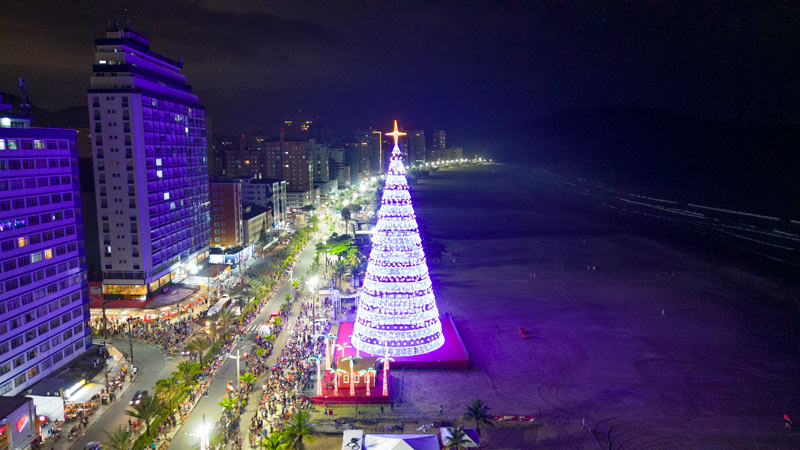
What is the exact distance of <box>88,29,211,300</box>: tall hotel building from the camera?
47219mm

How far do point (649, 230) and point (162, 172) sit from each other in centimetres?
8939

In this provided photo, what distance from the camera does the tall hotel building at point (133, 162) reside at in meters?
47.2

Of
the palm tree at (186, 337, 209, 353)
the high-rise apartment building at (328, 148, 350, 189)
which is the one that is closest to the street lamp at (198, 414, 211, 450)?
the palm tree at (186, 337, 209, 353)

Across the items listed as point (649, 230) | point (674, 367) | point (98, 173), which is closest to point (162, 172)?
point (98, 173)

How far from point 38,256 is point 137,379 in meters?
10.2

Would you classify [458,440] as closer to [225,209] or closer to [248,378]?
[248,378]

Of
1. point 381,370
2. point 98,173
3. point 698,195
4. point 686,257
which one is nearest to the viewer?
point 381,370

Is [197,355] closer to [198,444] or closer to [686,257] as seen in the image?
[198,444]

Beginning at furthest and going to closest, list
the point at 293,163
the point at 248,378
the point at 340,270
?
the point at 293,163
the point at 340,270
the point at 248,378

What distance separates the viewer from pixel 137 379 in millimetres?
33156

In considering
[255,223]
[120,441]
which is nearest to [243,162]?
[255,223]

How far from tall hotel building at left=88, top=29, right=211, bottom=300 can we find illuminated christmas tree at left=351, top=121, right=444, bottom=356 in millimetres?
28104

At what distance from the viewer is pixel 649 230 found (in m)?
99.2

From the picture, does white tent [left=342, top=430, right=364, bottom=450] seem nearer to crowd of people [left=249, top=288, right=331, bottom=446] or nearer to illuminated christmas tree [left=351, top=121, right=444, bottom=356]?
crowd of people [left=249, top=288, right=331, bottom=446]
